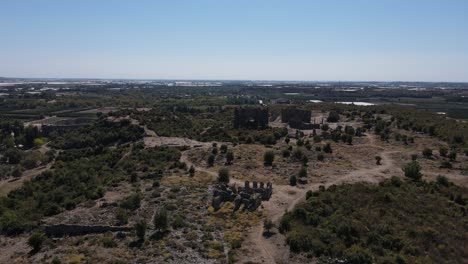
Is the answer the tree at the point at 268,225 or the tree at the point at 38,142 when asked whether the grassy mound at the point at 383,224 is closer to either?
the tree at the point at 268,225

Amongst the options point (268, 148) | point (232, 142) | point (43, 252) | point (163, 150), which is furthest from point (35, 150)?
point (43, 252)

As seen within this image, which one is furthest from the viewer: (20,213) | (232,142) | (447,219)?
(232,142)

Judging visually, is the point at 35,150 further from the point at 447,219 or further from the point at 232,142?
the point at 447,219

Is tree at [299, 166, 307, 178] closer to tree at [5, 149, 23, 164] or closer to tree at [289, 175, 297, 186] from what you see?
tree at [289, 175, 297, 186]

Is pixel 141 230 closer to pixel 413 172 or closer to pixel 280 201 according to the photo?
pixel 280 201

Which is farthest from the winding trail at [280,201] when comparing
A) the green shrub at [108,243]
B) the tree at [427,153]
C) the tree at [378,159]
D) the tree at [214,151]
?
the green shrub at [108,243]
